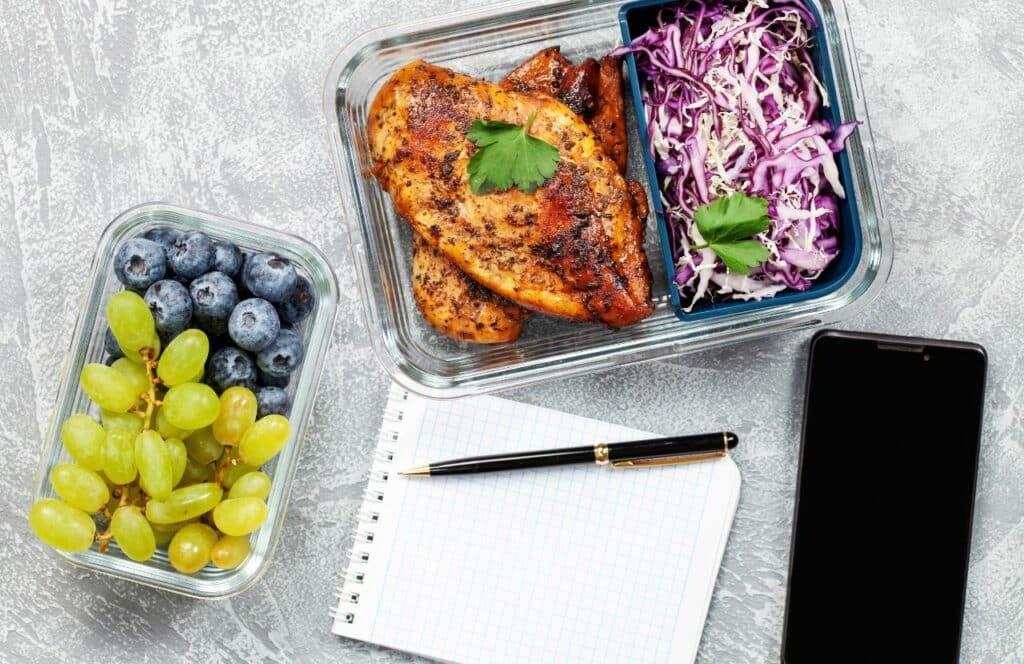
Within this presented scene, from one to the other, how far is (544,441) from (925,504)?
2.11ft

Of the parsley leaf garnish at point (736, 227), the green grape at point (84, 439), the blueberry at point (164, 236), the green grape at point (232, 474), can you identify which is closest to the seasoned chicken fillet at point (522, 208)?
the parsley leaf garnish at point (736, 227)

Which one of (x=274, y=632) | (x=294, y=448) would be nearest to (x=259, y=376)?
(x=294, y=448)

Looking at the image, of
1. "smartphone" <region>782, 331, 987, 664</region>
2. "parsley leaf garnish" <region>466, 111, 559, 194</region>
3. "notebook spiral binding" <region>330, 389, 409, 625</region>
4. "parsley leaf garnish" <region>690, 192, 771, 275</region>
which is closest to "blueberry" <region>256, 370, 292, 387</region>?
"notebook spiral binding" <region>330, 389, 409, 625</region>

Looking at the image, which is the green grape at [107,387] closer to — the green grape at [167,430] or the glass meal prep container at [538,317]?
the green grape at [167,430]

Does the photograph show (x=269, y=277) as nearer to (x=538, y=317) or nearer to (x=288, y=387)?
(x=288, y=387)

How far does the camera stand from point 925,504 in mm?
1581

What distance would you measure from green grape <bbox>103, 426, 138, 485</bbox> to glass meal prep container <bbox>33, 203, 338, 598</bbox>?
0.16 m

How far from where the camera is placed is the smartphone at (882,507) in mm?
1572

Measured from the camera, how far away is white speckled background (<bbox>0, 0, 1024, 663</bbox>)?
5.25ft

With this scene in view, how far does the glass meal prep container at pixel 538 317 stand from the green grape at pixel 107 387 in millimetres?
378

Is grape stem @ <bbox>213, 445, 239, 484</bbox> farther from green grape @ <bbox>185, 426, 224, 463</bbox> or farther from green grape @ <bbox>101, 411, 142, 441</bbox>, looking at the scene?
green grape @ <bbox>101, 411, 142, 441</bbox>

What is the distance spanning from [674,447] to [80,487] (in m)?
0.90

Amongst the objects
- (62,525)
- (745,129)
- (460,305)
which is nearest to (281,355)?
(460,305)

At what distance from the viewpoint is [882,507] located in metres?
1.59
